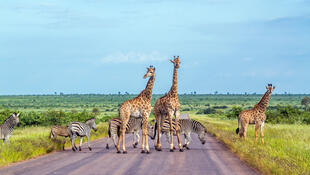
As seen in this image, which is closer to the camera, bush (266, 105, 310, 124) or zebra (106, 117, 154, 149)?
zebra (106, 117, 154, 149)

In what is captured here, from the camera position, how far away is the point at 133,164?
14852 mm

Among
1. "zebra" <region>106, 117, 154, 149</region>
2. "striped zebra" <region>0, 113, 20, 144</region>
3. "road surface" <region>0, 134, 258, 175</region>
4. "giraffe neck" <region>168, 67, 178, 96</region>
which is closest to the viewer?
"road surface" <region>0, 134, 258, 175</region>

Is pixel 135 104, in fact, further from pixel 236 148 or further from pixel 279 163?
pixel 279 163

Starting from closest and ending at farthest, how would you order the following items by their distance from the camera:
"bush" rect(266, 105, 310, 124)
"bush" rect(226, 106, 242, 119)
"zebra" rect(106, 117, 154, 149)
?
"zebra" rect(106, 117, 154, 149) < "bush" rect(266, 105, 310, 124) < "bush" rect(226, 106, 242, 119)

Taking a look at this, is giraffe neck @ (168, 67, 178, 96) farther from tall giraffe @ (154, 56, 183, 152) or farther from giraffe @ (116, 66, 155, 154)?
giraffe @ (116, 66, 155, 154)

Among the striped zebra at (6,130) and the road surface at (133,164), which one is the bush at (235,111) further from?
the striped zebra at (6,130)

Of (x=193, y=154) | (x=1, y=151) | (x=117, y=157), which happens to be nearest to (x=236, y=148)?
(x=193, y=154)

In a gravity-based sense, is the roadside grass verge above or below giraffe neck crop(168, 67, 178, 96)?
below

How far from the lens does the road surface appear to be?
519 inches

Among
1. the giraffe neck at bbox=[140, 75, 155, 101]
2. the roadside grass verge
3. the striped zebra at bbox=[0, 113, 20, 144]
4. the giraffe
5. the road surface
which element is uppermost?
the giraffe neck at bbox=[140, 75, 155, 101]

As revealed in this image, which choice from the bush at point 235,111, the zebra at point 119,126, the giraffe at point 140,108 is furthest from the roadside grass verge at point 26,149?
the bush at point 235,111

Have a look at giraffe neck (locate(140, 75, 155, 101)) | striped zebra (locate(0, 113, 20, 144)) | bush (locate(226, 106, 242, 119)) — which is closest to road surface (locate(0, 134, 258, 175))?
giraffe neck (locate(140, 75, 155, 101))

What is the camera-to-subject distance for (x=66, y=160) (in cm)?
1582

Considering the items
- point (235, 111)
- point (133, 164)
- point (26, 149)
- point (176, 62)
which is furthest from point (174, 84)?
point (235, 111)
